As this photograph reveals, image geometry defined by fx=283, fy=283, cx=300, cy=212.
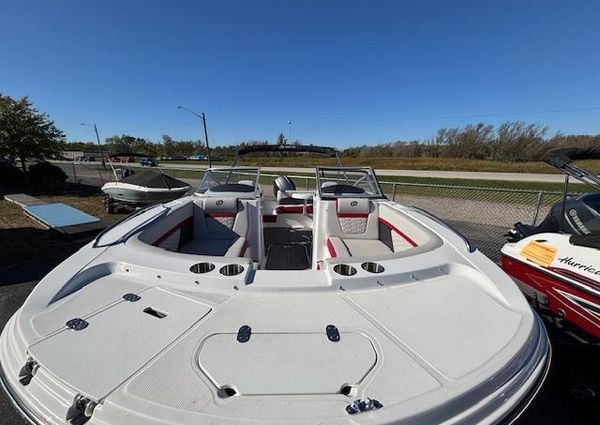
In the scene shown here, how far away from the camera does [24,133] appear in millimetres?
12297

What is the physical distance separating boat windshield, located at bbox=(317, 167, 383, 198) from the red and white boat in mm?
1849

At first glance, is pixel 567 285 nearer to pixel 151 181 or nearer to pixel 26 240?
pixel 26 240

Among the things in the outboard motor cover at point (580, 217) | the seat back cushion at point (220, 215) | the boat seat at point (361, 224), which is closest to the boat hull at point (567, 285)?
the outboard motor cover at point (580, 217)

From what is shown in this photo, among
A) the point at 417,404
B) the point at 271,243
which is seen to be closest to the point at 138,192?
Result: the point at 271,243

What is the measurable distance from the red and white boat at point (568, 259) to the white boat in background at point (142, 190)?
8.56 metres

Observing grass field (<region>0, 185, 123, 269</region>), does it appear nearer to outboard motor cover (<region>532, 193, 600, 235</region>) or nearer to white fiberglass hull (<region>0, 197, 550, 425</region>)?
white fiberglass hull (<region>0, 197, 550, 425</region>)

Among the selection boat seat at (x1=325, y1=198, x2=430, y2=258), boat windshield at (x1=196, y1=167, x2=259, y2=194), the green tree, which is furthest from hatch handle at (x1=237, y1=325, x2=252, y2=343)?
the green tree

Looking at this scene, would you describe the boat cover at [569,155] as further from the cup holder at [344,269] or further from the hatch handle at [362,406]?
the hatch handle at [362,406]

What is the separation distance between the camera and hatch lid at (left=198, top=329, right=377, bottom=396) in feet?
3.42

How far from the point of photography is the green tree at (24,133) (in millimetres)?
11992

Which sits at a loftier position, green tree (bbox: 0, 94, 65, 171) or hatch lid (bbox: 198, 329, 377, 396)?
green tree (bbox: 0, 94, 65, 171)

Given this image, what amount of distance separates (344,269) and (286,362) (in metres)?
0.81

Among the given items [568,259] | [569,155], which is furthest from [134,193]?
[569,155]

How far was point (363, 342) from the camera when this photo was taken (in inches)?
50.5
